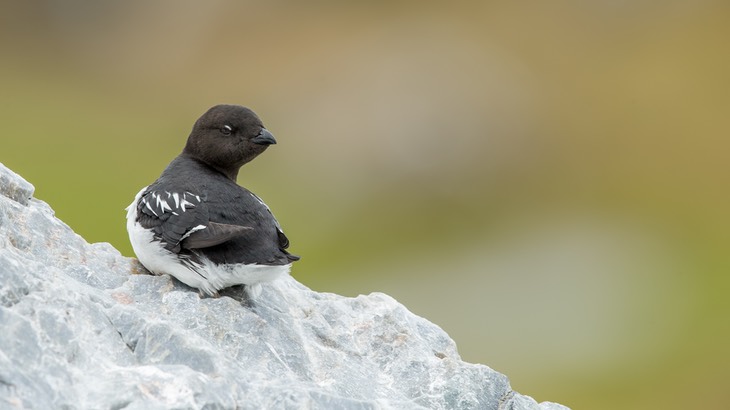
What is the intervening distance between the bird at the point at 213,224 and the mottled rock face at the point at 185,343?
21 cm

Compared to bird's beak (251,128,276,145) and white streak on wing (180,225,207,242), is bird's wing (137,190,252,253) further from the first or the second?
bird's beak (251,128,276,145)

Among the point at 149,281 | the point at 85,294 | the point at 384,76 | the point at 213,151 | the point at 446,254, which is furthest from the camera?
the point at 384,76

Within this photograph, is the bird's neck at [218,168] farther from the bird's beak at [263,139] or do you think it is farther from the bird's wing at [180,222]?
the bird's wing at [180,222]

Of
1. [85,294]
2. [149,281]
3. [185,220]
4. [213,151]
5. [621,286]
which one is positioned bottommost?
[85,294]

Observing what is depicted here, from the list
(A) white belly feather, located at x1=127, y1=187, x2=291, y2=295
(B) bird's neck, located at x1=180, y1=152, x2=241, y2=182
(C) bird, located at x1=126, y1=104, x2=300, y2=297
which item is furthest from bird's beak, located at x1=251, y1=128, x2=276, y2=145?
(A) white belly feather, located at x1=127, y1=187, x2=291, y2=295

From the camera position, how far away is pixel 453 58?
33.7 meters

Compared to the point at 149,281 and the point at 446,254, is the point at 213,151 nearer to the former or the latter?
the point at 149,281

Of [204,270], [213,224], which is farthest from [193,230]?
[204,270]

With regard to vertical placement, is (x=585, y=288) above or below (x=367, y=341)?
above

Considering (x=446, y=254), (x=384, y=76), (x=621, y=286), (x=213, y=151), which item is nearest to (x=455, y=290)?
(x=446, y=254)

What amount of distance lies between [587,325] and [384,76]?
505 inches

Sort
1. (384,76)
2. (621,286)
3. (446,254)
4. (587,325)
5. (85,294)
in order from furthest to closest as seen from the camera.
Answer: (384,76) → (446,254) → (621,286) → (587,325) → (85,294)

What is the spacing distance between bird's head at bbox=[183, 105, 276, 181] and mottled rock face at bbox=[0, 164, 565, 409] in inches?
55.7

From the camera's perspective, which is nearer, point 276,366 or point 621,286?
point 276,366
